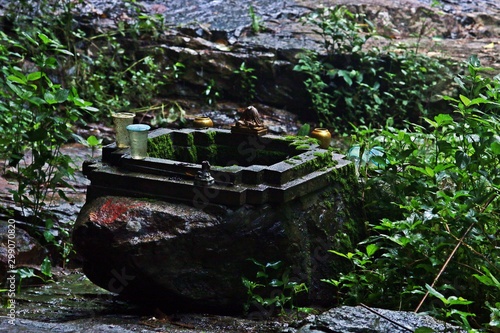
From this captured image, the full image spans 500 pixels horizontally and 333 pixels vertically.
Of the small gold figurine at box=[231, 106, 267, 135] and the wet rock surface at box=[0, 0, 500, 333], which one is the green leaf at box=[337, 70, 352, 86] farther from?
the small gold figurine at box=[231, 106, 267, 135]

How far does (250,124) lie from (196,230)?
127cm

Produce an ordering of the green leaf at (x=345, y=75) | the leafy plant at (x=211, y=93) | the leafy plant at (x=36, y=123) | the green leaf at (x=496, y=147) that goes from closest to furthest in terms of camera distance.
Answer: the green leaf at (x=496, y=147), the leafy plant at (x=36, y=123), the green leaf at (x=345, y=75), the leafy plant at (x=211, y=93)

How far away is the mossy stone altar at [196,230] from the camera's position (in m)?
4.83

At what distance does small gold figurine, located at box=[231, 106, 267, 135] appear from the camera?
581cm

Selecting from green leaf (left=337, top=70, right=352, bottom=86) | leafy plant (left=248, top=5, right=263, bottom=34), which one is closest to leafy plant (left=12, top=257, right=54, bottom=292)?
green leaf (left=337, top=70, right=352, bottom=86)

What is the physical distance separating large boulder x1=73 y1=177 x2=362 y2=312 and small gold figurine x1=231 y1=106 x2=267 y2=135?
901 mm

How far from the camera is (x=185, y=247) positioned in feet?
16.0

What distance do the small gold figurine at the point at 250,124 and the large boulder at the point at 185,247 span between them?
90 cm

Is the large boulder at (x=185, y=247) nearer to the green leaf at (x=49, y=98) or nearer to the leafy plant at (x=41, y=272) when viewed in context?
the leafy plant at (x=41, y=272)

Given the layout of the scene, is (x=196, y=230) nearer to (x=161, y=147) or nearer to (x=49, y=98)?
(x=161, y=147)

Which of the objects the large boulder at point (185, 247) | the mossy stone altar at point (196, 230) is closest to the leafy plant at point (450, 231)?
the mossy stone altar at point (196, 230)

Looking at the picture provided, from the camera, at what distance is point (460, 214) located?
479cm

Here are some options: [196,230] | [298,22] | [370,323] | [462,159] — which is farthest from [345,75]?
[370,323]

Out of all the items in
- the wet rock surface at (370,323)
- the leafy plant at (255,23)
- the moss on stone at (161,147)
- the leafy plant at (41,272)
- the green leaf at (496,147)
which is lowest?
the leafy plant at (41,272)
